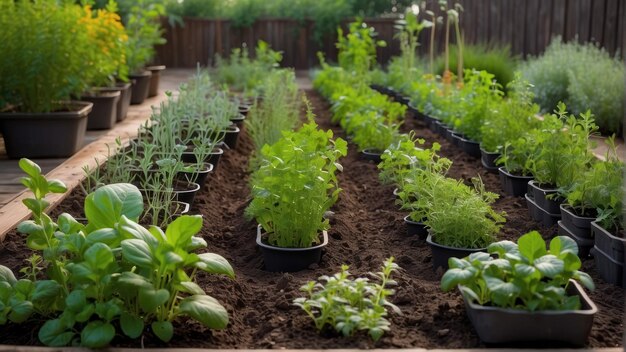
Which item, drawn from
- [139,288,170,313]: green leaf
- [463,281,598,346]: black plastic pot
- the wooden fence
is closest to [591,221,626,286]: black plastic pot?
[463,281,598,346]: black plastic pot

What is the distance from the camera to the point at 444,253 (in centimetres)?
352

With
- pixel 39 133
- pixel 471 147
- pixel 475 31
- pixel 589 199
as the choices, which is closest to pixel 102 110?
pixel 39 133

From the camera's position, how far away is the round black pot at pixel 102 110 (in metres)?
7.54

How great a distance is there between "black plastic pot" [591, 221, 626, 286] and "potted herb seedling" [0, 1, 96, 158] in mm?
3828

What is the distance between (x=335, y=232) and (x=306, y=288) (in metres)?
1.35

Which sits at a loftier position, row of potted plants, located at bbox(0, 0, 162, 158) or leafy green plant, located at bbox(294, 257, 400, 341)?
row of potted plants, located at bbox(0, 0, 162, 158)

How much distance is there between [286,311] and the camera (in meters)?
3.05

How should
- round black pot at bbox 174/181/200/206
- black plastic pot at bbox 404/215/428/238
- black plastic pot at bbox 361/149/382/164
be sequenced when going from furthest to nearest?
black plastic pot at bbox 361/149/382/164 < round black pot at bbox 174/181/200/206 < black plastic pot at bbox 404/215/428/238

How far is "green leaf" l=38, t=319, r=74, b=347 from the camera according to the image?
104 inches

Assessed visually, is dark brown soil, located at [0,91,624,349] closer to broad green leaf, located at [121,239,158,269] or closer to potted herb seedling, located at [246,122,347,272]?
potted herb seedling, located at [246,122,347,272]

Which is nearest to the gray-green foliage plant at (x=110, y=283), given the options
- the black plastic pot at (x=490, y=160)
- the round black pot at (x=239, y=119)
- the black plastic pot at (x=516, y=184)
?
the black plastic pot at (x=516, y=184)

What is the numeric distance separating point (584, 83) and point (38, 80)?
180 inches

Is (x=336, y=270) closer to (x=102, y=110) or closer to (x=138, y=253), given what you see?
(x=138, y=253)

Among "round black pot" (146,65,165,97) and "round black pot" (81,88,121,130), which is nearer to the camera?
"round black pot" (81,88,121,130)
